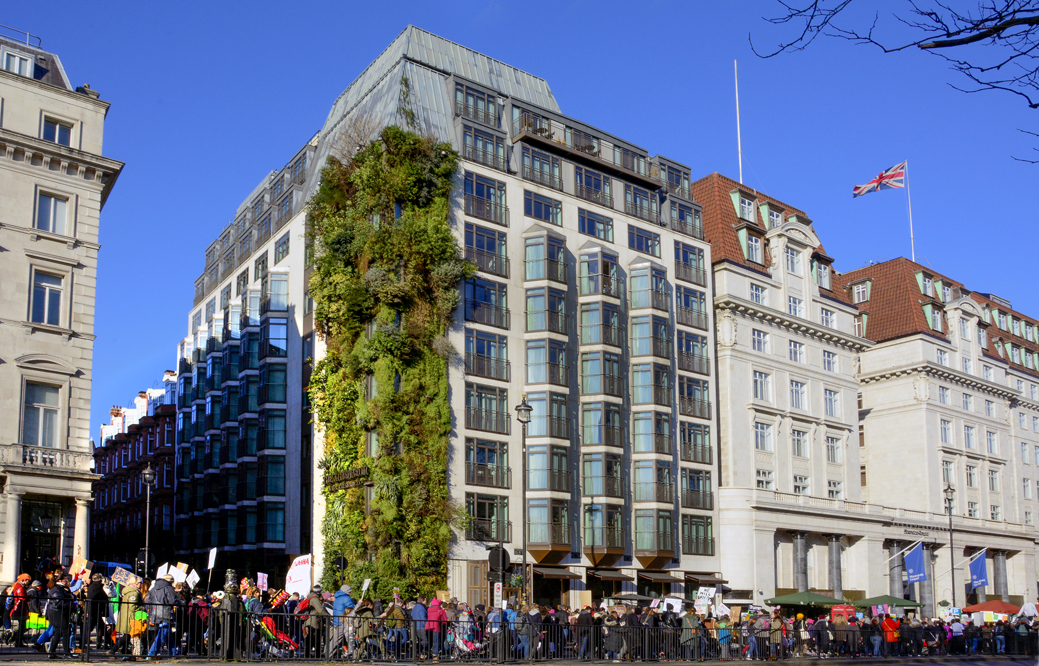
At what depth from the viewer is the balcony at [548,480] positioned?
4916 cm

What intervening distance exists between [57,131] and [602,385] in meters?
25.9

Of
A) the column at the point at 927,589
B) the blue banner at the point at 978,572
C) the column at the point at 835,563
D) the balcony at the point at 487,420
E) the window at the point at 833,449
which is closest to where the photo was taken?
the balcony at the point at 487,420

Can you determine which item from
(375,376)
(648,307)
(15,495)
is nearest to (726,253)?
(648,307)

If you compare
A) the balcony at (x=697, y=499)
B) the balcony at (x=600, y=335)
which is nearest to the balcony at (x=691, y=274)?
the balcony at (x=600, y=335)

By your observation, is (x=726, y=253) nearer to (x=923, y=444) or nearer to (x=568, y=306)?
(x=568, y=306)

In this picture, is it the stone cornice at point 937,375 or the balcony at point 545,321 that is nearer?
the balcony at point 545,321

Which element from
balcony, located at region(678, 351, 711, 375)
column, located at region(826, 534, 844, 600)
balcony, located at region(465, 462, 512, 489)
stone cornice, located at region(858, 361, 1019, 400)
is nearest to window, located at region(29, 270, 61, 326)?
balcony, located at region(465, 462, 512, 489)

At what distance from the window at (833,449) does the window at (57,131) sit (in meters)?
45.0

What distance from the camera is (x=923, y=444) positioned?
71.5m

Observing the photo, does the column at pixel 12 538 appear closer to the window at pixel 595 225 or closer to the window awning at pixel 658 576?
the window awning at pixel 658 576

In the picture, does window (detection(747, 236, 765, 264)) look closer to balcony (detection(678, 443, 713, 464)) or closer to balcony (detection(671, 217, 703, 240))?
balcony (detection(671, 217, 703, 240))

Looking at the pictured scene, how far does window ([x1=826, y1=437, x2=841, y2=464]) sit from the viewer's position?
64.9 m

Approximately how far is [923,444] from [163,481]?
51755 millimetres

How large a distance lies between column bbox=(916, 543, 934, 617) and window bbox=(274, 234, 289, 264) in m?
42.9
